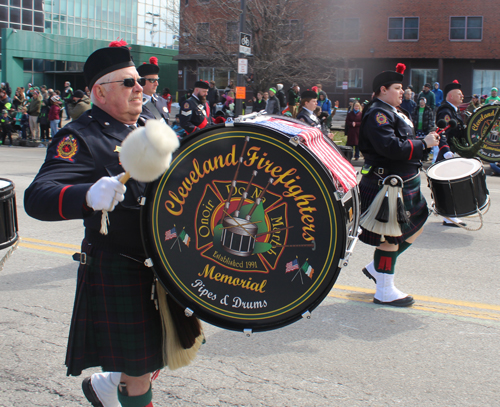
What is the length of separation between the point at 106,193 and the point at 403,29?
3816cm

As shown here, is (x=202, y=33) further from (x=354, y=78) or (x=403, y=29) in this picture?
(x=403, y=29)

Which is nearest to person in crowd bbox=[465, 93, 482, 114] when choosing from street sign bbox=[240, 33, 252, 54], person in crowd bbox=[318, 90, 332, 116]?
person in crowd bbox=[318, 90, 332, 116]

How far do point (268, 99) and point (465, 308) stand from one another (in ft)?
52.3

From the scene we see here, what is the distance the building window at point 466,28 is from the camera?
3522 centimetres

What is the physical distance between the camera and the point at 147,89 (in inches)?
254

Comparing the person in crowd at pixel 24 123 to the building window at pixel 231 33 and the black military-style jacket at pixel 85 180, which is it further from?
the black military-style jacket at pixel 85 180

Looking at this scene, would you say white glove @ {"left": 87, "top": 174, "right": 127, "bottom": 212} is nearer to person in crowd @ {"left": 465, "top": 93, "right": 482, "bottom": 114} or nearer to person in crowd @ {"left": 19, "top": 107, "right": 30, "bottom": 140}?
person in crowd @ {"left": 465, "top": 93, "right": 482, "bottom": 114}

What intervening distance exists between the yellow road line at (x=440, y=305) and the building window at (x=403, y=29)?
35.0 m

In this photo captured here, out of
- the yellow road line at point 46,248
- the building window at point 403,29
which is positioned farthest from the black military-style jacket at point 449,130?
the building window at point 403,29

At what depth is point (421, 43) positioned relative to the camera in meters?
36.5

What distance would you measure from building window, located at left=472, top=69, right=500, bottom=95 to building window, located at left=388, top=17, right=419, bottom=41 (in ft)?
14.9

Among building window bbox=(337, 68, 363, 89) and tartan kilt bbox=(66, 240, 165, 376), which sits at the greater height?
building window bbox=(337, 68, 363, 89)

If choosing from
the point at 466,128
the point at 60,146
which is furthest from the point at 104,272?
the point at 466,128

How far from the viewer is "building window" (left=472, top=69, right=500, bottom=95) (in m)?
35.4
